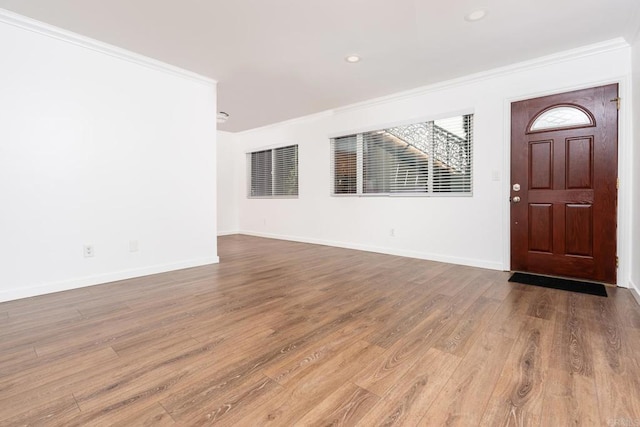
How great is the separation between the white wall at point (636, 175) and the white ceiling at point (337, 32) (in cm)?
28

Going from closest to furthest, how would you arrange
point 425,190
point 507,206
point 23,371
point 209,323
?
point 23,371, point 209,323, point 507,206, point 425,190

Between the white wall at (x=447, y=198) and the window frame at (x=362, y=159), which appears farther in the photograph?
the window frame at (x=362, y=159)

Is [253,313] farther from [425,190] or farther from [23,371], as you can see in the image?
[425,190]

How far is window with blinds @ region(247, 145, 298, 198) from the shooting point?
623 cm

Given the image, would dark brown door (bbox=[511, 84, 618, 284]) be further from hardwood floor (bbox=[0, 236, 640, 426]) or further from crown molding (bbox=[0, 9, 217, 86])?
crown molding (bbox=[0, 9, 217, 86])

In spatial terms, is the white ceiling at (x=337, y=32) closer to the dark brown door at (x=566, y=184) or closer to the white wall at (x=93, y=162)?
the white wall at (x=93, y=162)

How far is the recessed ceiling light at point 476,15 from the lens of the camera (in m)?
2.52

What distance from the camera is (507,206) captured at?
364cm

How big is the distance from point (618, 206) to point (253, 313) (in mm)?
3686

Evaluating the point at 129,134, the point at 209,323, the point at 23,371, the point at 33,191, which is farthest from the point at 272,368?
the point at 129,134

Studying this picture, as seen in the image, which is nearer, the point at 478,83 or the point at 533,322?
the point at 533,322

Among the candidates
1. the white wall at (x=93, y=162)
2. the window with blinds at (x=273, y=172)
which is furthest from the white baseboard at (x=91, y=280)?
the window with blinds at (x=273, y=172)

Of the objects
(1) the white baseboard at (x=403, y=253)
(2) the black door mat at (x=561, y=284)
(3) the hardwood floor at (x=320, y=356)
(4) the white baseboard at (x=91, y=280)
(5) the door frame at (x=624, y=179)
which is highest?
(5) the door frame at (x=624, y=179)

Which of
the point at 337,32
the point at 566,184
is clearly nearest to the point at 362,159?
the point at 337,32
